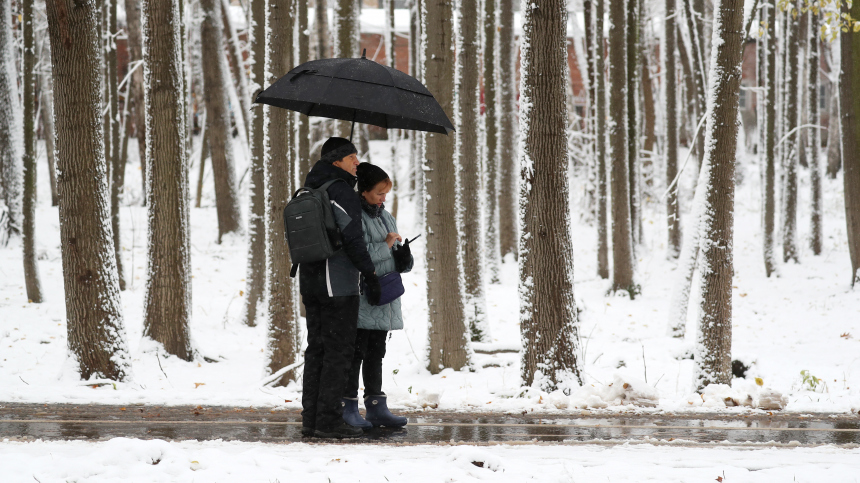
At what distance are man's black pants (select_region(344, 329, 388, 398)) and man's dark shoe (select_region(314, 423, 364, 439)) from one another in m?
0.26

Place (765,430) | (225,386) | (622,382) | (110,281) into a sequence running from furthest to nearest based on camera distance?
(225,386), (110,281), (622,382), (765,430)

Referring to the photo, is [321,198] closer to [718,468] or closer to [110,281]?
[718,468]

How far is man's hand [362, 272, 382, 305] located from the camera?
16.3 ft

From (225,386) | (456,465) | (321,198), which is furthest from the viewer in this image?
(225,386)

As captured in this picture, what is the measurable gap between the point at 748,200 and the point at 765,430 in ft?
85.2

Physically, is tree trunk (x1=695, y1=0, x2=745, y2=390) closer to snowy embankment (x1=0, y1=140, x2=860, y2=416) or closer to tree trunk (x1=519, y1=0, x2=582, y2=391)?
snowy embankment (x1=0, y1=140, x2=860, y2=416)

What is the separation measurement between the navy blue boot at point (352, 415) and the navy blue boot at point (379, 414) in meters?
0.12

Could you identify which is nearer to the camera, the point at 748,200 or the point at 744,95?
the point at 748,200

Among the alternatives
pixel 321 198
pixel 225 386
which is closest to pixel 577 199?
pixel 225 386

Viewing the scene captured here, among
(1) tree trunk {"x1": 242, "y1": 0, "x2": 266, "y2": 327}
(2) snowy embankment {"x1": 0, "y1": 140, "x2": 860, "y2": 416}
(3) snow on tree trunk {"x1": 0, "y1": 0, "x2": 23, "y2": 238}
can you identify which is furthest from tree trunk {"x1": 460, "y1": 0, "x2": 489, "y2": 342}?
(3) snow on tree trunk {"x1": 0, "y1": 0, "x2": 23, "y2": 238}

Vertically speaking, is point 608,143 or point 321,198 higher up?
point 608,143

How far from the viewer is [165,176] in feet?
30.8

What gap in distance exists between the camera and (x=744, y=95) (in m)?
46.6

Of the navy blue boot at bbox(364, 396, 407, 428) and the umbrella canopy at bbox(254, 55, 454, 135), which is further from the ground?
the umbrella canopy at bbox(254, 55, 454, 135)
